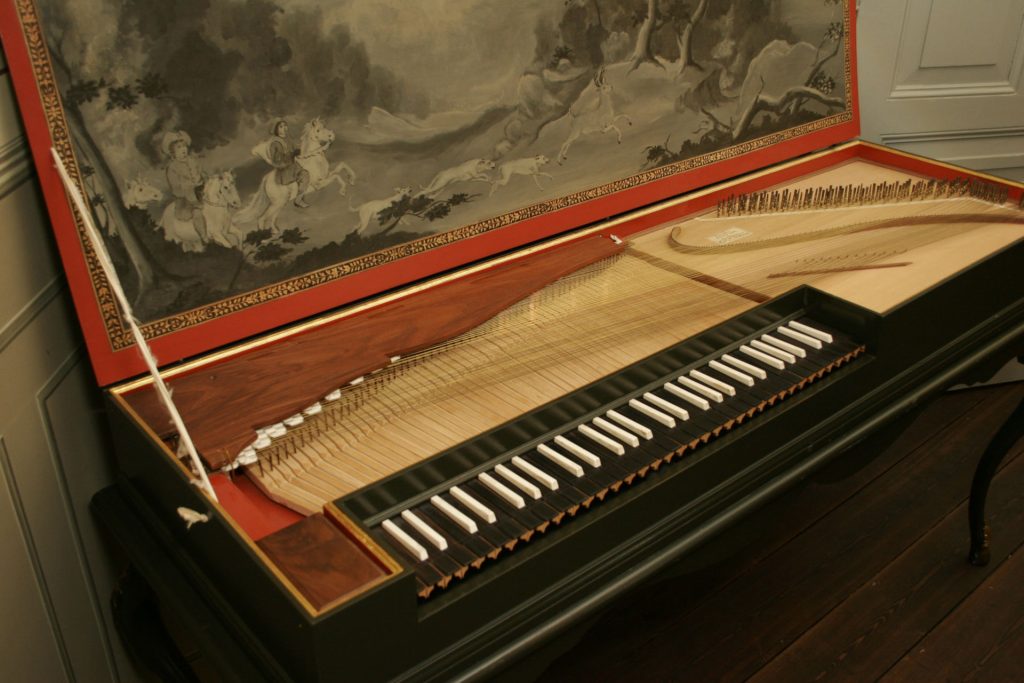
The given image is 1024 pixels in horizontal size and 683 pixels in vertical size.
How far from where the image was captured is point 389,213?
181 cm

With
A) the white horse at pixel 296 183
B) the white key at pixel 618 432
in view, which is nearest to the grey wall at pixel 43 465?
the white horse at pixel 296 183

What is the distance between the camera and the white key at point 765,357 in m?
1.71

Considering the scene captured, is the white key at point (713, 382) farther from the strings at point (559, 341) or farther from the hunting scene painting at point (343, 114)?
the hunting scene painting at point (343, 114)

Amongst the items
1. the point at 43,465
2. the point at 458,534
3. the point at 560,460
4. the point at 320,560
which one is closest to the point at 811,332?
the point at 560,460

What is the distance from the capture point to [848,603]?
2.59 meters

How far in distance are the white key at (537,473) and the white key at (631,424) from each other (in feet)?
0.61

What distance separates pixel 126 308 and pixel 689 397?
0.95 metres

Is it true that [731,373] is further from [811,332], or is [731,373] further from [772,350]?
[811,332]

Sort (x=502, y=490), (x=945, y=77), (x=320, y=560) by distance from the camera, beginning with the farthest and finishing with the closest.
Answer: (x=945, y=77), (x=502, y=490), (x=320, y=560)

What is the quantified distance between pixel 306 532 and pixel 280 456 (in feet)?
0.92

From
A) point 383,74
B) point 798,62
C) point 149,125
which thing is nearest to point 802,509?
point 798,62

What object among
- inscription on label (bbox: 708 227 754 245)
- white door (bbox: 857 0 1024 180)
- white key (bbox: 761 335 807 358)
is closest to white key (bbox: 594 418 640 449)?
white key (bbox: 761 335 807 358)

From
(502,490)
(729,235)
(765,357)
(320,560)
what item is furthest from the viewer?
(729,235)

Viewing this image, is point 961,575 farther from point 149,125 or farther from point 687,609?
point 149,125
